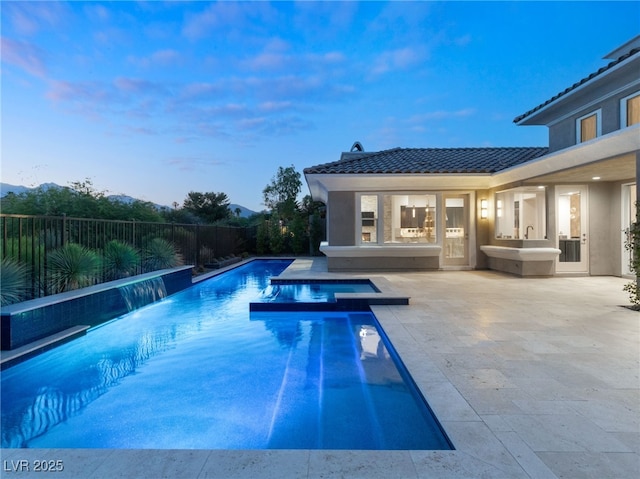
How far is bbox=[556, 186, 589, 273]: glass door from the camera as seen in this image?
37.3 feet

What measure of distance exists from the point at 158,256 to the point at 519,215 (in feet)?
40.3

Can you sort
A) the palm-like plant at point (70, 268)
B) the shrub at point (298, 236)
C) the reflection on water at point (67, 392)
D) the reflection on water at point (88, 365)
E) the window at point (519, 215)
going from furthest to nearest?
1. the shrub at point (298, 236)
2. the window at point (519, 215)
3. the palm-like plant at point (70, 268)
4. the reflection on water at point (88, 365)
5. the reflection on water at point (67, 392)

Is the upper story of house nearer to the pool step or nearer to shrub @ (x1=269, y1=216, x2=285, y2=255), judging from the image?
the pool step

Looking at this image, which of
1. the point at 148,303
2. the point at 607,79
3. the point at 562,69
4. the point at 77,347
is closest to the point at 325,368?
the point at 77,347

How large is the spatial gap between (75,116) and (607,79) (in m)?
17.7

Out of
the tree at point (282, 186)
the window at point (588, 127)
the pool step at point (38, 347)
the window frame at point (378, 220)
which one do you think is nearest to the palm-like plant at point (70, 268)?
the pool step at point (38, 347)

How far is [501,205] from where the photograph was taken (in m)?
12.8

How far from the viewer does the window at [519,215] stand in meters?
12.3

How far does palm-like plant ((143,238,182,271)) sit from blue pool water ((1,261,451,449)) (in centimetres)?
452

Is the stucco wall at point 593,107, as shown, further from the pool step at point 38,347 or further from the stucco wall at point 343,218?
the pool step at point 38,347

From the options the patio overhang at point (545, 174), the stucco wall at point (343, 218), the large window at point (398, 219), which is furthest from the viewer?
the large window at point (398, 219)

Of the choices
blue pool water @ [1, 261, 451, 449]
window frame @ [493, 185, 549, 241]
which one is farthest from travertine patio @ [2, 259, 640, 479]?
window frame @ [493, 185, 549, 241]

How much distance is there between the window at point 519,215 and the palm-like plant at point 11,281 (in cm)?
A: 1305

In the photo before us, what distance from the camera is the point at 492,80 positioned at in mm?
22375
